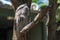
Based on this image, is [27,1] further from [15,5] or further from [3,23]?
[3,23]

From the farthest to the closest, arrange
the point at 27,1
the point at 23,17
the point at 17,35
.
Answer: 1. the point at 27,1
2. the point at 17,35
3. the point at 23,17

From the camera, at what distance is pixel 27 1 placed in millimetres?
2395

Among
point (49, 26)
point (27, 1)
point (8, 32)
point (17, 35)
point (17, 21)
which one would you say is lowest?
point (8, 32)

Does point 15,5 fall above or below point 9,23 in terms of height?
above

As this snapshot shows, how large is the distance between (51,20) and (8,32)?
464 cm

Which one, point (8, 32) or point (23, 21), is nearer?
point (23, 21)

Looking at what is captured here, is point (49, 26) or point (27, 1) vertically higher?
point (27, 1)

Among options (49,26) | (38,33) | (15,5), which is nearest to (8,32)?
(38,33)

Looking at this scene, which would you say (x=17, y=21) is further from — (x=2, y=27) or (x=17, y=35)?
(x=2, y=27)

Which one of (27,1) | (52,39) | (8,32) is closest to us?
(27,1)

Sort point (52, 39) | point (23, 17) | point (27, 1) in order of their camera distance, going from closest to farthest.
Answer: point (23, 17)
point (27, 1)
point (52, 39)

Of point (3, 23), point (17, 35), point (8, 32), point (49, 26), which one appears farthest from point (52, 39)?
point (8, 32)

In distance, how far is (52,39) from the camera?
475 centimetres

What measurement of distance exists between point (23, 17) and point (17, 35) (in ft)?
0.76
